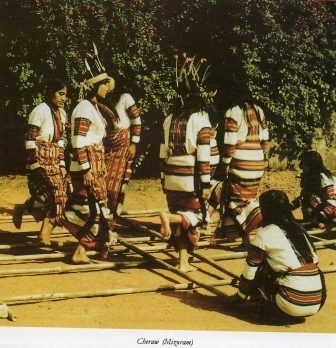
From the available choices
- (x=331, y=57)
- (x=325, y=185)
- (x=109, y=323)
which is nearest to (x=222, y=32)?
(x=331, y=57)

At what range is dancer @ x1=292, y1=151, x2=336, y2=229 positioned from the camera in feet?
20.0

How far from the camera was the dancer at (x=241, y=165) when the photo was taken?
5.65m

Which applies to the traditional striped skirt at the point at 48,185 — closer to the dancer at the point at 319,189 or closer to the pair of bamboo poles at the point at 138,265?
the pair of bamboo poles at the point at 138,265

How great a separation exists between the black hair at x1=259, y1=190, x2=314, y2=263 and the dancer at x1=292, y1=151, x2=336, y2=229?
204 cm

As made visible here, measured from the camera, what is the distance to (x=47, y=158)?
5656 millimetres

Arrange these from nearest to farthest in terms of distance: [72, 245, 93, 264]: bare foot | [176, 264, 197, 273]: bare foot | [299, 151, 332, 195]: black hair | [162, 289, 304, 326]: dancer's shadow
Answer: [162, 289, 304, 326]: dancer's shadow < [176, 264, 197, 273]: bare foot < [72, 245, 93, 264]: bare foot < [299, 151, 332, 195]: black hair

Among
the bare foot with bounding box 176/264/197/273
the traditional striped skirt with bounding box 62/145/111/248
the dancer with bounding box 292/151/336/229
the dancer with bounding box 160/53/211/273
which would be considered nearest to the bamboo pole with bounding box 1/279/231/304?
the bare foot with bounding box 176/264/197/273

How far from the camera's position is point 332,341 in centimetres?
411

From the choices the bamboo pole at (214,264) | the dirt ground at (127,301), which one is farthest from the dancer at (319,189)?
the bamboo pole at (214,264)

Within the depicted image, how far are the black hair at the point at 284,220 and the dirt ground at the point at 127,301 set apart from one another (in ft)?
1.50

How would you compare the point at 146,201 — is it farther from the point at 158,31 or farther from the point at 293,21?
the point at 293,21

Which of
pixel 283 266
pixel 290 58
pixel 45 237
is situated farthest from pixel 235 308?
pixel 290 58

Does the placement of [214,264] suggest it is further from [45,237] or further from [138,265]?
[45,237]

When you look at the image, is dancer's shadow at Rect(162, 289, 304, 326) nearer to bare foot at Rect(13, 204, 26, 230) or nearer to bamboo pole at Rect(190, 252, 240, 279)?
bamboo pole at Rect(190, 252, 240, 279)
